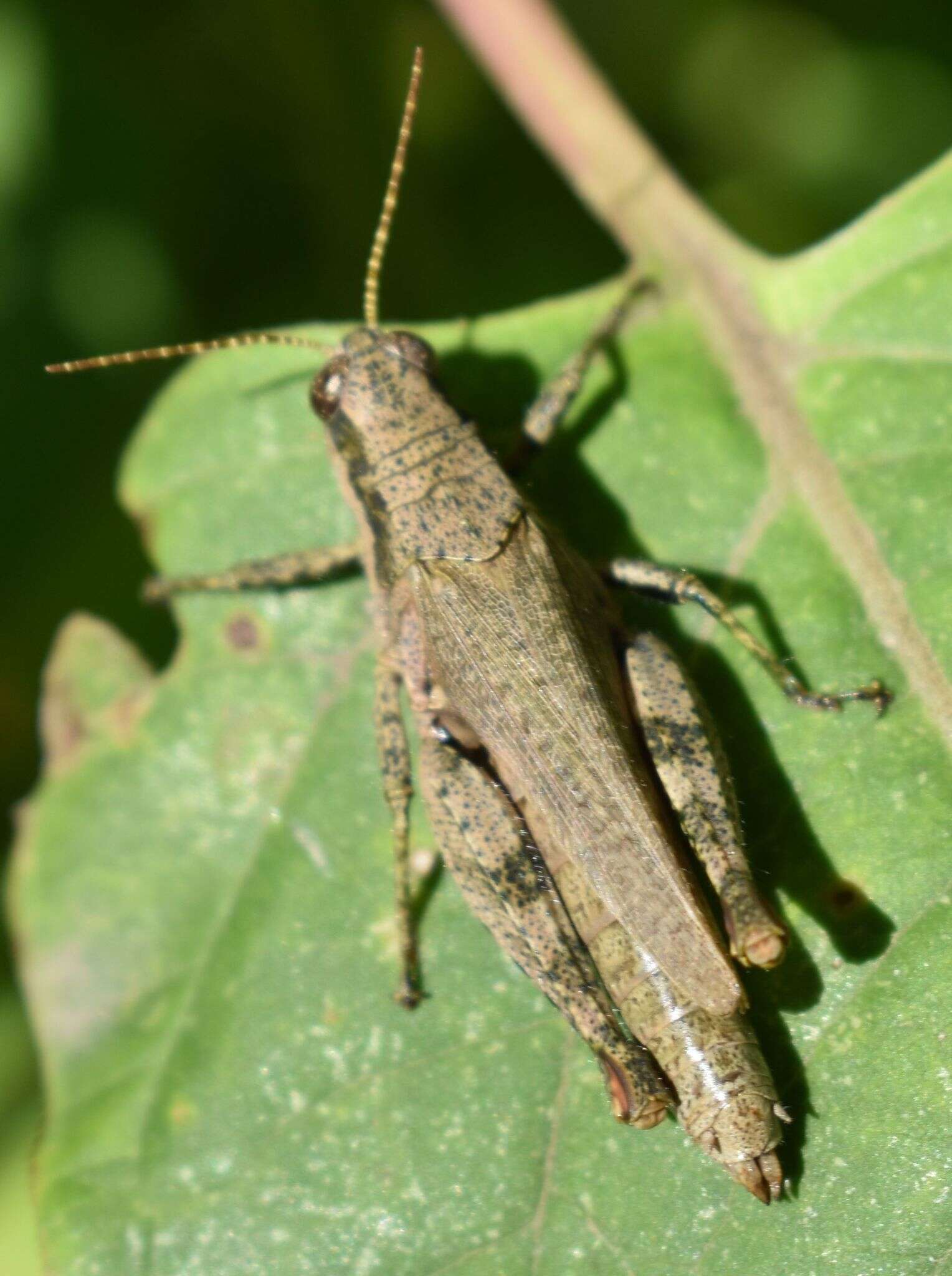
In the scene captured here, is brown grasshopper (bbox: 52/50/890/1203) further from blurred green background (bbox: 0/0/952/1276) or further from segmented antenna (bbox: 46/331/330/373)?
blurred green background (bbox: 0/0/952/1276)

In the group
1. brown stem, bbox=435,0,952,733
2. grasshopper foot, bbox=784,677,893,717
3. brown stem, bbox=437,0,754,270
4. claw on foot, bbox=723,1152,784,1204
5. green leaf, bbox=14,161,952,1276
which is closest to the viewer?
claw on foot, bbox=723,1152,784,1204

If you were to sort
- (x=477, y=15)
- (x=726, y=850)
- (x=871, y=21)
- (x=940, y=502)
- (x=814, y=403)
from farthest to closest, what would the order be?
(x=871, y=21) → (x=477, y=15) → (x=814, y=403) → (x=940, y=502) → (x=726, y=850)

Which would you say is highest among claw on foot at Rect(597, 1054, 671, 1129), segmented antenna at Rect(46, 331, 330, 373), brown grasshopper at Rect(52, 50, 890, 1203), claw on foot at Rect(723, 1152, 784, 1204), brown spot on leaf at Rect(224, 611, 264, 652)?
segmented antenna at Rect(46, 331, 330, 373)

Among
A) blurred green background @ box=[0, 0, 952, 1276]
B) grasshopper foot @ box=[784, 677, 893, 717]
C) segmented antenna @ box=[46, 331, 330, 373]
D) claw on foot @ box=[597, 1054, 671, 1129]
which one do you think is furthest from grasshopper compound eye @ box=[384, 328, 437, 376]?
claw on foot @ box=[597, 1054, 671, 1129]

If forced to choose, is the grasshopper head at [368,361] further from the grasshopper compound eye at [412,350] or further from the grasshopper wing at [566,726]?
the grasshopper wing at [566,726]

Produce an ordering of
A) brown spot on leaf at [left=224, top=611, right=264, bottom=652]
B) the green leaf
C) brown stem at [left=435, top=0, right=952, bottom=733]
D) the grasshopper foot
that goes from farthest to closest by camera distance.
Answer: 1. brown spot on leaf at [left=224, top=611, right=264, bottom=652]
2. brown stem at [left=435, top=0, right=952, bottom=733]
3. the grasshopper foot
4. the green leaf

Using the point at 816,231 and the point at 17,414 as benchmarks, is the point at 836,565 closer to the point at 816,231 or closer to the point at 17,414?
the point at 816,231

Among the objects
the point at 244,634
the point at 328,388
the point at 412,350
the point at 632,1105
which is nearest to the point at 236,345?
the point at 328,388

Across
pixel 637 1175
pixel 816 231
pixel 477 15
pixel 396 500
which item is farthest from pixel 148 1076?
pixel 816 231
